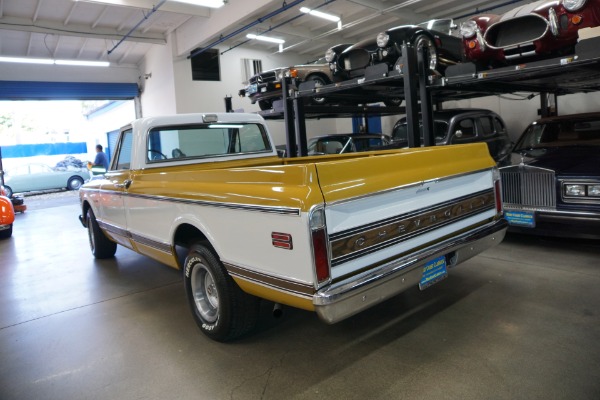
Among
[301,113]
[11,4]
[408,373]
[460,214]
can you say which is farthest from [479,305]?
[11,4]

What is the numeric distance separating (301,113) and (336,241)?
5.29 m

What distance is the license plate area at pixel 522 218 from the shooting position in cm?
468

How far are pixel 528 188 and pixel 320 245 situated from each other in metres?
3.67

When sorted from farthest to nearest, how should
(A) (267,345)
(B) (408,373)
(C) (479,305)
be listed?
(C) (479,305) → (A) (267,345) → (B) (408,373)

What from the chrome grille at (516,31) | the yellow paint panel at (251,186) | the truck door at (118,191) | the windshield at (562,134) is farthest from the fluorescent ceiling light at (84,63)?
the windshield at (562,134)

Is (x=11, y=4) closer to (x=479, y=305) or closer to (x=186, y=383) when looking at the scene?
(x=186, y=383)

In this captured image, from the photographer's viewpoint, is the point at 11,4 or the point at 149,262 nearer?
the point at 149,262

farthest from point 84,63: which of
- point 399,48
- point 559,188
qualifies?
point 559,188

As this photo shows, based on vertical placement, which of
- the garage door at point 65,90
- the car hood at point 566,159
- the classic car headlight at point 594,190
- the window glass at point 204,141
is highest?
the garage door at point 65,90

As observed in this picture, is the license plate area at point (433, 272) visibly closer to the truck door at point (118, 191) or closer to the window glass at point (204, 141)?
the window glass at point (204, 141)

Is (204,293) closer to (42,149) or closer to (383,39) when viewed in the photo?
(383,39)

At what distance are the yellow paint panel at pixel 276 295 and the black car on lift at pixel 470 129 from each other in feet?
15.1

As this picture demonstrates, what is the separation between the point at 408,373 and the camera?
8.23ft

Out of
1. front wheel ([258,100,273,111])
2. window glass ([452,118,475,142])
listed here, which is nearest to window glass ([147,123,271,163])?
window glass ([452,118,475,142])
